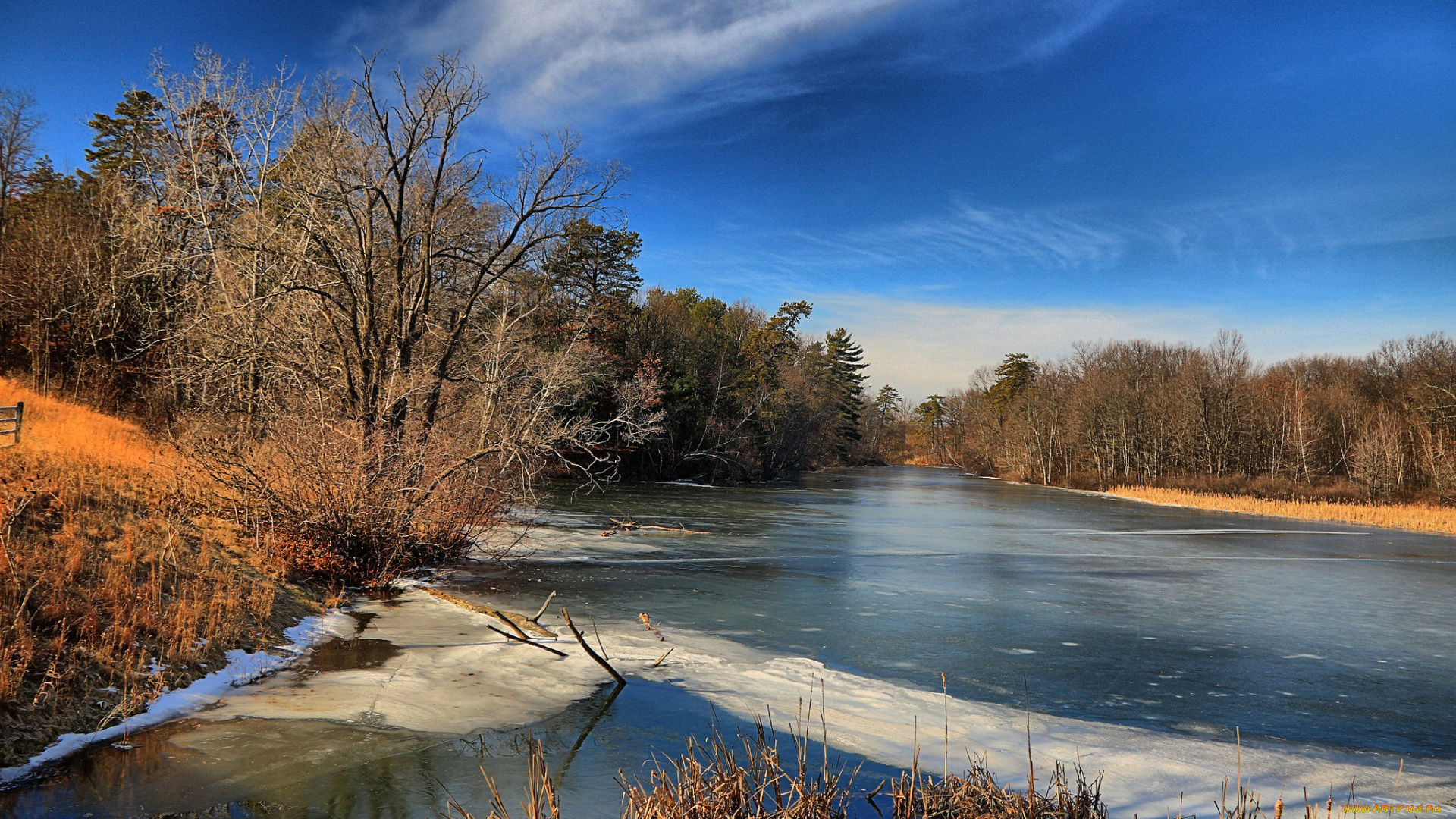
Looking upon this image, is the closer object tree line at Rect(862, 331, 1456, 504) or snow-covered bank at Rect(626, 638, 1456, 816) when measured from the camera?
snow-covered bank at Rect(626, 638, 1456, 816)

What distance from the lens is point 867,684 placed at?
9156 mm

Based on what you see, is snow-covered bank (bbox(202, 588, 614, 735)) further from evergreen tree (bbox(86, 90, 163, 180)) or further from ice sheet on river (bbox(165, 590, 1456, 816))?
evergreen tree (bbox(86, 90, 163, 180))

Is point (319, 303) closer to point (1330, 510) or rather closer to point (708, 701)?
point (708, 701)

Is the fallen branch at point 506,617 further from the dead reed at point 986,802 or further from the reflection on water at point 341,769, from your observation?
the dead reed at point 986,802

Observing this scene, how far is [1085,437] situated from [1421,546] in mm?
36522

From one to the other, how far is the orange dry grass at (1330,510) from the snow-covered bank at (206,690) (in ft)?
134

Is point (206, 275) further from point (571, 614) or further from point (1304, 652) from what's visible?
point (1304, 652)

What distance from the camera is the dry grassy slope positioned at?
6.49 m

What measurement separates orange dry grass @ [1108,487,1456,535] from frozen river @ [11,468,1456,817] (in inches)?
697

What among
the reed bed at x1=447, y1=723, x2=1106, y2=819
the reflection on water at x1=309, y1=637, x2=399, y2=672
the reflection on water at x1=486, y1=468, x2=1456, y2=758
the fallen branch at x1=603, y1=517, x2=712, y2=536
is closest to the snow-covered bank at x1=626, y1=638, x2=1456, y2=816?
the reflection on water at x1=486, y1=468, x2=1456, y2=758

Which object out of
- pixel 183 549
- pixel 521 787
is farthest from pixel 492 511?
pixel 521 787

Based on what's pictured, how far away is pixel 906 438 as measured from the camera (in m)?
134

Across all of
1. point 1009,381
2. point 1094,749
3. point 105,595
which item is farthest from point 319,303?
point 1009,381

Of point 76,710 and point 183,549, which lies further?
point 183,549
